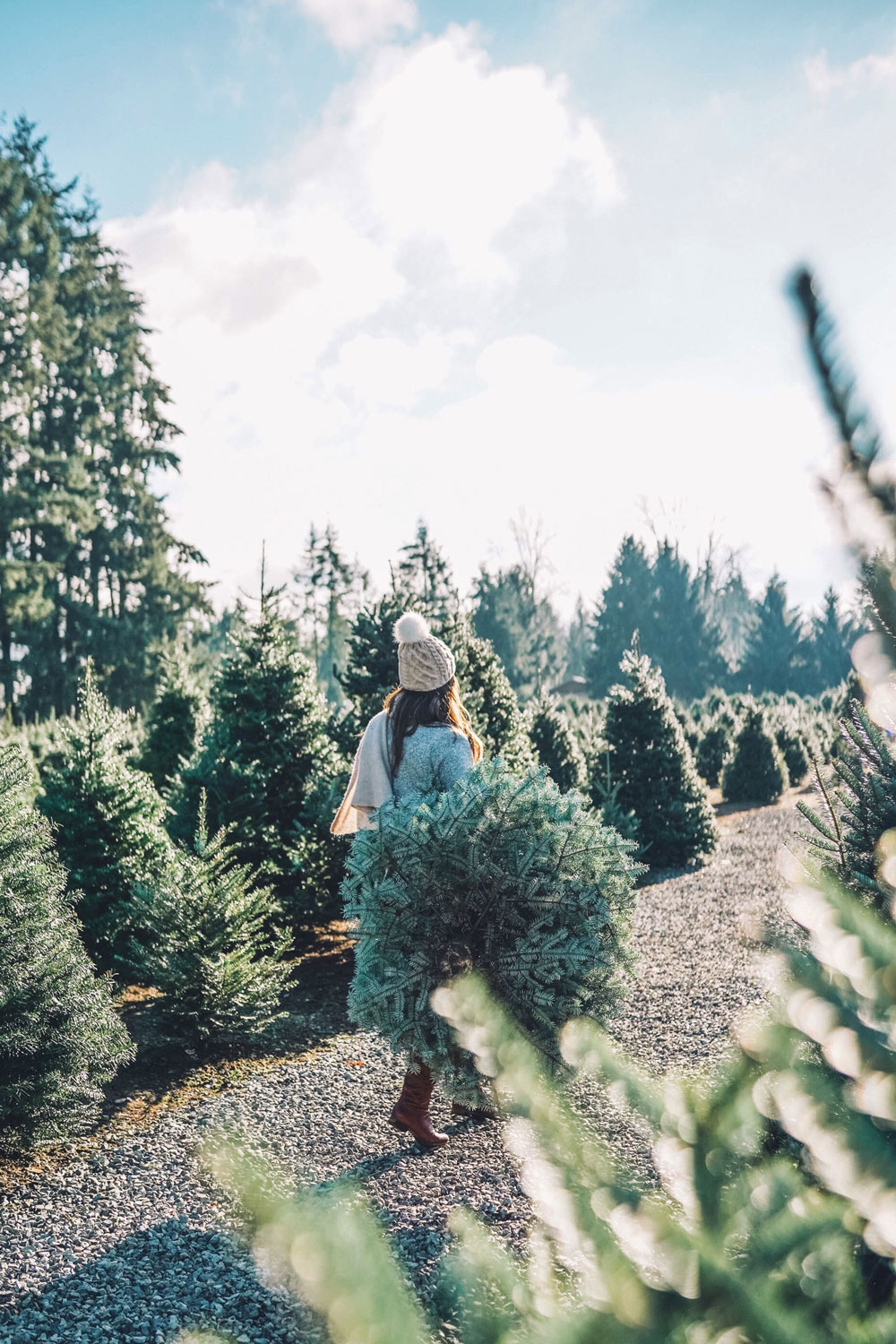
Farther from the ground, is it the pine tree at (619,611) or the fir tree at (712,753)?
the pine tree at (619,611)

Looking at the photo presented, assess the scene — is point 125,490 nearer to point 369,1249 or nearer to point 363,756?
point 363,756

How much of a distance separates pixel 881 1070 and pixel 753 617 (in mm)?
66682

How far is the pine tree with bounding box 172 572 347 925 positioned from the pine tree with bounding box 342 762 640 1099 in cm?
330

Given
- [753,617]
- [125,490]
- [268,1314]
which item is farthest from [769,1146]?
[753,617]

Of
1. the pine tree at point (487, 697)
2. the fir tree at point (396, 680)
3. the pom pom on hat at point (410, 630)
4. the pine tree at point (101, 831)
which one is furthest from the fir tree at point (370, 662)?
the pom pom on hat at point (410, 630)

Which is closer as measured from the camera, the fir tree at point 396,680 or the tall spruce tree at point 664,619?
the fir tree at point 396,680

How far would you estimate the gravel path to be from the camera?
9.18 ft

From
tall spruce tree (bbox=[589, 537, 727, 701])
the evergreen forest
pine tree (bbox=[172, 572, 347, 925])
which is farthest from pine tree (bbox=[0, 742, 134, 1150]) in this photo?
tall spruce tree (bbox=[589, 537, 727, 701])

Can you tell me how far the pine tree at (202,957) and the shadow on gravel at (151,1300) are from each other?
1.81m

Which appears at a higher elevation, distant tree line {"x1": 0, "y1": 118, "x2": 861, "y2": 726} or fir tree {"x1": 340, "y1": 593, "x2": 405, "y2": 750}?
distant tree line {"x1": 0, "y1": 118, "x2": 861, "y2": 726}

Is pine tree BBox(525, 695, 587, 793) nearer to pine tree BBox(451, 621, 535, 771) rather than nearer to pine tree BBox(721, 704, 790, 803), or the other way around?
pine tree BBox(451, 621, 535, 771)

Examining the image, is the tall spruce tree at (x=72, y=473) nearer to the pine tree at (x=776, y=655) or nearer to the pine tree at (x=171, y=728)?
the pine tree at (x=171, y=728)

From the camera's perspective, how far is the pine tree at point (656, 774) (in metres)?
11.5

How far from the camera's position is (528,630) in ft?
151
